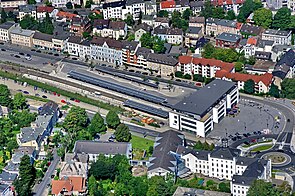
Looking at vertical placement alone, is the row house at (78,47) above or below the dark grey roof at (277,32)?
below

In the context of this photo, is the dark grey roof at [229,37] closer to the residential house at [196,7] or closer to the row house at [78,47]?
the residential house at [196,7]

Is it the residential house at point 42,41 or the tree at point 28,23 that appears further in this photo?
the tree at point 28,23

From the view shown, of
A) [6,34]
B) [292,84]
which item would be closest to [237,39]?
[292,84]

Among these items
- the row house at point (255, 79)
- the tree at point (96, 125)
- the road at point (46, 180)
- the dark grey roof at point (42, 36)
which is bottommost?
the road at point (46, 180)

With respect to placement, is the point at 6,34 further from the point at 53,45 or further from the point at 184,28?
the point at 184,28

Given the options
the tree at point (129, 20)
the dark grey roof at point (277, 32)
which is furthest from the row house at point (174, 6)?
the dark grey roof at point (277, 32)

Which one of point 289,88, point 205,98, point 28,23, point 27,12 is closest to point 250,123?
point 205,98
